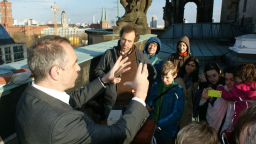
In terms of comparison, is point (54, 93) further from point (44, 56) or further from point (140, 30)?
point (140, 30)

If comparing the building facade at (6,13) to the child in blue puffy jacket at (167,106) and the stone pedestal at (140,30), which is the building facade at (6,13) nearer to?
the stone pedestal at (140,30)

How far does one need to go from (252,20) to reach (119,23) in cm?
433

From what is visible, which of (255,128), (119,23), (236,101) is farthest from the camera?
(119,23)

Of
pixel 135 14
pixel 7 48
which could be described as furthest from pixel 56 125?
pixel 7 48

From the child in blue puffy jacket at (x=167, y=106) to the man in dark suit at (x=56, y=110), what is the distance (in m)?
1.16

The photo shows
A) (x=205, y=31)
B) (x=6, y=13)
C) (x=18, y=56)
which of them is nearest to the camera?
(x=205, y=31)

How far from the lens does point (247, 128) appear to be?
2.82ft

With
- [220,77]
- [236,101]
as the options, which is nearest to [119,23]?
[220,77]

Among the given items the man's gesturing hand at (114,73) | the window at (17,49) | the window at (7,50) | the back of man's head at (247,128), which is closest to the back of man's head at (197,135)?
the back of man's head at (247,128)

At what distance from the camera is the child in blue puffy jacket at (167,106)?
8.05 ft

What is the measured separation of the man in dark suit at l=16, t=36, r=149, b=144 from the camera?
108 centimetres

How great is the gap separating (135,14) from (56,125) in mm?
7230

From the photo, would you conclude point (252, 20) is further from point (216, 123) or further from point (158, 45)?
point (216, 123)

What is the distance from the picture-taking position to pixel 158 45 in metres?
3.36
